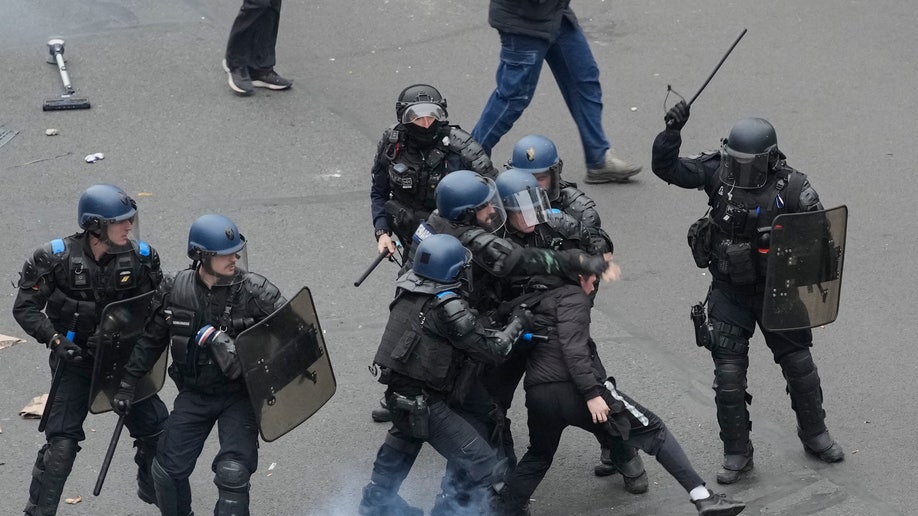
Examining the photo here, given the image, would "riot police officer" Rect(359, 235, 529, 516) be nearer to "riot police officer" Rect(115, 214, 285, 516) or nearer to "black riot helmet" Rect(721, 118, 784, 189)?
"riot police officer" Rect(115, 214, 285, 516)

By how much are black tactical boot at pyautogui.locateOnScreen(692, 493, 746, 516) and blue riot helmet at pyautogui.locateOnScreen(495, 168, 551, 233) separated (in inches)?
56.6

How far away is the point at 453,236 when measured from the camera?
5656mm

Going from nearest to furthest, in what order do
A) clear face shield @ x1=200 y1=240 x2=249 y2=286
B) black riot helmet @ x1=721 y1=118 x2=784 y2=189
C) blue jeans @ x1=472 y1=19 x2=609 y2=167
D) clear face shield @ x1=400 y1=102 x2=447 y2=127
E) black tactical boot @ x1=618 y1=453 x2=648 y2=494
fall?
clear face shield @ x1=200 y1=240 x2=249 y2=286, black riot helmet @ x1=721 y1=118 x2=784 y2=189, black tactical boot @ x1=618 y1=453 x2=648 y2=494, clear face shield @ x1=400 y1=102 x2=447 y2=127, blue jeans @ x1=472 y1=19 x2=609 y2=167

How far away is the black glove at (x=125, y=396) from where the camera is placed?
5504mm

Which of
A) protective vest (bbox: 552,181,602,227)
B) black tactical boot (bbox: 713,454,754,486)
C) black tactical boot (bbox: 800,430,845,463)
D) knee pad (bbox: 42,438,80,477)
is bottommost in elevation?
knee pad (bbox: 42,438,80,477)

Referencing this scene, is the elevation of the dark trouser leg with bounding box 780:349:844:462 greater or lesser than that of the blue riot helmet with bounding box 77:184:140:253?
lesser

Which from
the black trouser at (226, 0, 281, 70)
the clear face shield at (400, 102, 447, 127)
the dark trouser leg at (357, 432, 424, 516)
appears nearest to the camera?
the dark trouser leg at (357, 432, 424, 516)

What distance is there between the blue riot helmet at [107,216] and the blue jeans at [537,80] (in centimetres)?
354

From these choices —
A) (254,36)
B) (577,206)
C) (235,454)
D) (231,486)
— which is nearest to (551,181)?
(577,206)

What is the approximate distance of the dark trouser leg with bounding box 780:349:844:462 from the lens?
6.18m

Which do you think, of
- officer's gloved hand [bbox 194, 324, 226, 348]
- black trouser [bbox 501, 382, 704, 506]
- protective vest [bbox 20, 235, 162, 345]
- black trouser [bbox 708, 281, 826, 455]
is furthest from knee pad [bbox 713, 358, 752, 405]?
protective vest [bbox 20, 235, 162, 345]

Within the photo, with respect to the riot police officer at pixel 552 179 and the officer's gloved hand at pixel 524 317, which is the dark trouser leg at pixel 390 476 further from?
the riot police officer at pixel 552 179

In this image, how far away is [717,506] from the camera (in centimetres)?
554

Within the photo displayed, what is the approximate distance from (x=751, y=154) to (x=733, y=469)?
5.11ft
